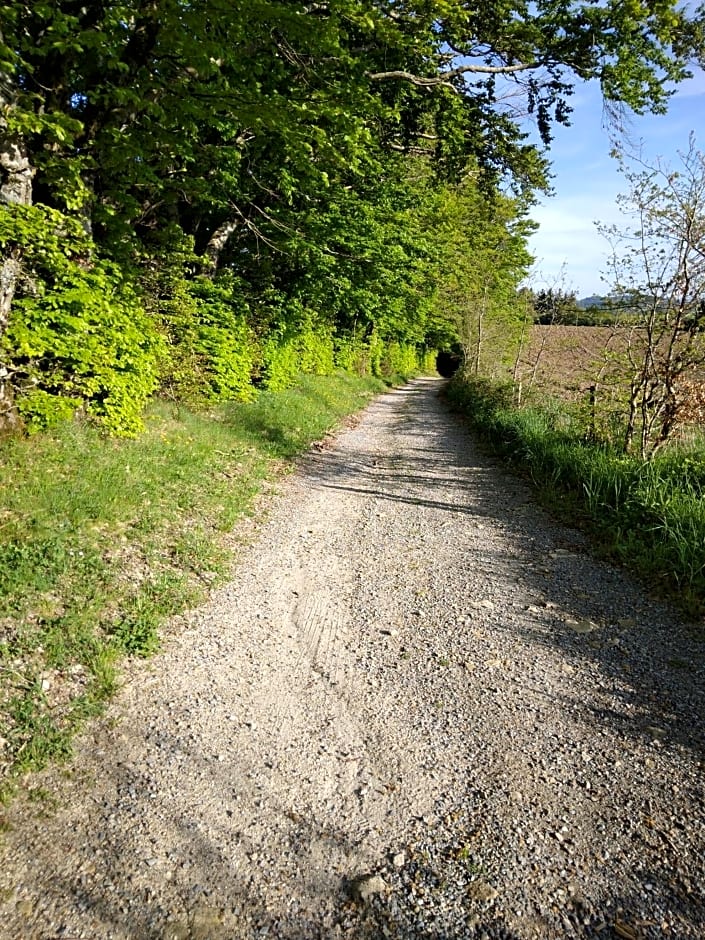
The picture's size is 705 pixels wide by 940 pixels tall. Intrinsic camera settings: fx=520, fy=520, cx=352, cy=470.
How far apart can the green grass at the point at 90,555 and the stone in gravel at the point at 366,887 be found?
161 centimetres

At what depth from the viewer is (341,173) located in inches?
488

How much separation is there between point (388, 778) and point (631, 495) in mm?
4767

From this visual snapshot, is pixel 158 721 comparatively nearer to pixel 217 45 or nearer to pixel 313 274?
pixel 217 45

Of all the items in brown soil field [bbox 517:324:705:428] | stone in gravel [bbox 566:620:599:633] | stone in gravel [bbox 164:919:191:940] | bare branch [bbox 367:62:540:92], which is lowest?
stone in gravel [bbox 164:919:191:940]

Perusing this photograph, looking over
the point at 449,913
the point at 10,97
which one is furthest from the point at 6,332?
the point at 449,913

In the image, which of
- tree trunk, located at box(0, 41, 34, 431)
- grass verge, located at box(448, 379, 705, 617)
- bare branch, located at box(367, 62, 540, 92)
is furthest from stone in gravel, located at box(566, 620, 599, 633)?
bare branch, located at box(367, 62, 540, 92)

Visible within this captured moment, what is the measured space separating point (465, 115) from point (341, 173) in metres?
3.15

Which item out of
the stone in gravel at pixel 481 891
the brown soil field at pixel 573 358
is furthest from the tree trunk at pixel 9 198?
the brown soil field at pixel 573 358

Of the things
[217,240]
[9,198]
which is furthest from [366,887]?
[217,240]

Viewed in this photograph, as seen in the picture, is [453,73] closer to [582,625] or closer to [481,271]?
[582,625]

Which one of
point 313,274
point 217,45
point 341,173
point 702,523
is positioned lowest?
point 702,523

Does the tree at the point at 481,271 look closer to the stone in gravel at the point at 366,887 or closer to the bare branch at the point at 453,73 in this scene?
the bare branch at the point at 453,73

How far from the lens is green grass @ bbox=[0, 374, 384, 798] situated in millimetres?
2971

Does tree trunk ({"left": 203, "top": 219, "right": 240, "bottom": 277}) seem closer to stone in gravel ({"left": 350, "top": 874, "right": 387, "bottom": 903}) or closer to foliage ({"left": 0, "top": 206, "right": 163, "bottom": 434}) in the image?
foliage ({"left": 0, "top": 206, "right": 163, "bottom": 434})
